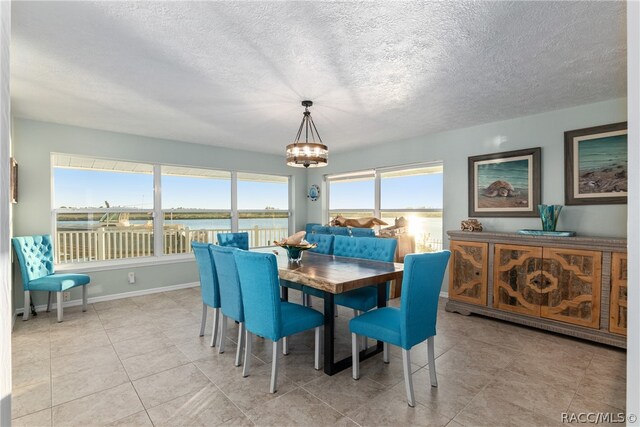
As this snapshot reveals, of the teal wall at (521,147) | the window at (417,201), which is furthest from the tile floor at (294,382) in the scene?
the window at (417,201)

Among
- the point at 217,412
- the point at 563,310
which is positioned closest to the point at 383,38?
the point at 217,412

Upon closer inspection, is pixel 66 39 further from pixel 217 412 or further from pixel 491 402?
pixel 491 402

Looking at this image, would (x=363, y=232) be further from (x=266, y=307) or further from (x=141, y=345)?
(x=141, y=345)

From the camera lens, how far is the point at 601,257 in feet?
9.82

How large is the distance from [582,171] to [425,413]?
3.23 metres

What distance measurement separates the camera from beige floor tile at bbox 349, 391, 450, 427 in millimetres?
1905

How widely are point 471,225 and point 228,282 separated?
10.5 feet

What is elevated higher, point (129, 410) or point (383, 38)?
point (383, 38)

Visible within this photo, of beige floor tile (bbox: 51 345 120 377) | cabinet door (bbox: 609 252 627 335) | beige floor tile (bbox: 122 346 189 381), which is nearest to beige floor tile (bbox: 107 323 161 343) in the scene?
beige floor tile (bbox: 51 345 120 377)

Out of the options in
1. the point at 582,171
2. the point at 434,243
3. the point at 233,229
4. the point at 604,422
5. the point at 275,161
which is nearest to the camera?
the point at 604,422

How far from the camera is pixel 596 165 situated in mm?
3391

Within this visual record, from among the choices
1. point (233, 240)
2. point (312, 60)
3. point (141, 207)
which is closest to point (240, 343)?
point (233, 240)

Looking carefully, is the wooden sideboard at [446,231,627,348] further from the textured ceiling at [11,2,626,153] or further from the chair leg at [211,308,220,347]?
the chair leg at [211,308,220,347]

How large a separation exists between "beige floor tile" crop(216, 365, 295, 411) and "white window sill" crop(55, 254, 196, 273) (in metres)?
3.18
